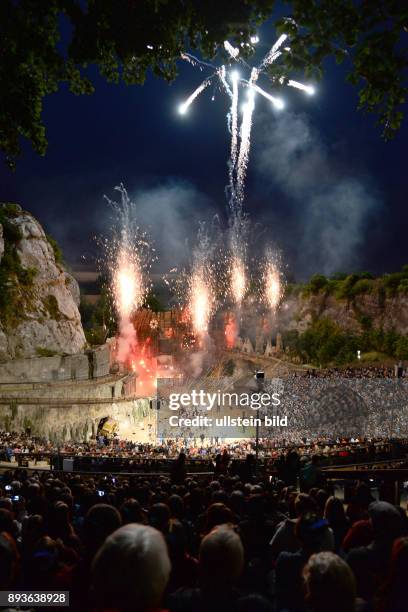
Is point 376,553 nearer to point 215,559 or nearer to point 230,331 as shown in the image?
point 215,559

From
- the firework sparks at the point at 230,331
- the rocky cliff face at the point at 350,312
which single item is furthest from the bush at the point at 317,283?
the firework sparks at the point at 230,331

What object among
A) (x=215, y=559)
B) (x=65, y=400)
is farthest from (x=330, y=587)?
(x=65, y=400)

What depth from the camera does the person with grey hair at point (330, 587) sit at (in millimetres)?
2604

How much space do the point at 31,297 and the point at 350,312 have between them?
57440 millimetres

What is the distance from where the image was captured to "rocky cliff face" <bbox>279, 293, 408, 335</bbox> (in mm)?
86250

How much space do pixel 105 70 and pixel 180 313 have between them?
348ft

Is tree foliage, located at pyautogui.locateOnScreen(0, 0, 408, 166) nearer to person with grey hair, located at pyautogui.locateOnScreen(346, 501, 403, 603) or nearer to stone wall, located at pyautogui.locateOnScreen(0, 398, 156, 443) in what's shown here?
person with grey hair, located at pyautogui.locateOnScreen(346, 501, 403, 603)

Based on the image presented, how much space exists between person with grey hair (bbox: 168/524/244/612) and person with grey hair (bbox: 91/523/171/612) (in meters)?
0.60

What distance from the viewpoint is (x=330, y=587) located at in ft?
A: 8.61

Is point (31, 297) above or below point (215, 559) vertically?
above

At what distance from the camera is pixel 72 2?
8695 millimetres

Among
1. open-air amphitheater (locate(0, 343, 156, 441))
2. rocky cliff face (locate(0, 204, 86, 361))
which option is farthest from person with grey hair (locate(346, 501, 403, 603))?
rocky cliff face (locate(0, 204, 86, 361))

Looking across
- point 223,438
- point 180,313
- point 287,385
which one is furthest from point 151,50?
point 180,313

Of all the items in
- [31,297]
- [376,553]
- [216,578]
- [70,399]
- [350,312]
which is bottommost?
[376,553]
